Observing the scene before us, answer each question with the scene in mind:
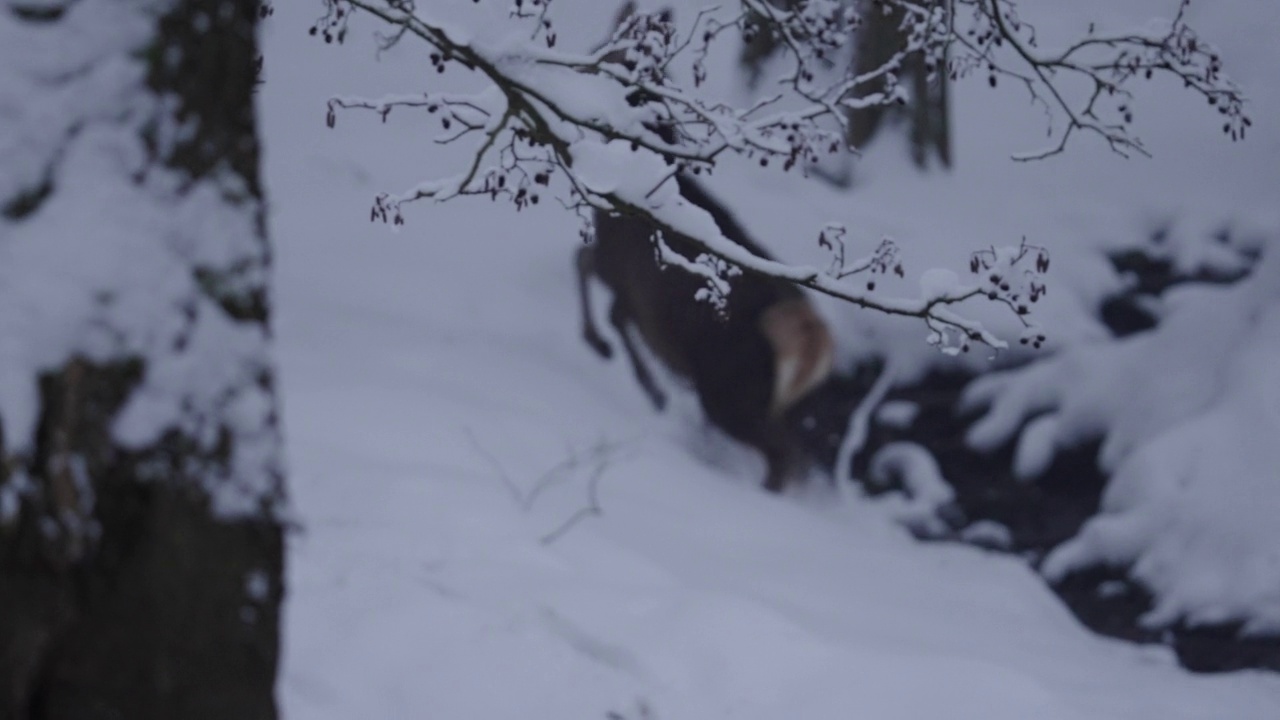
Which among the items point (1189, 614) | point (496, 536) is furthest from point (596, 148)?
point (1189, 614)

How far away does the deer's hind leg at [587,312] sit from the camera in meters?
8.26

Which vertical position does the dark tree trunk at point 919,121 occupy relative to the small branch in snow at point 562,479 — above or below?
above

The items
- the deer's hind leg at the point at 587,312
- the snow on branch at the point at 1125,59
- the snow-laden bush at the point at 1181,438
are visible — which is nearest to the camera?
the snow on branch at the point at 1125,59

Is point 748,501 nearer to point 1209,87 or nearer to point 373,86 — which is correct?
point 373,86

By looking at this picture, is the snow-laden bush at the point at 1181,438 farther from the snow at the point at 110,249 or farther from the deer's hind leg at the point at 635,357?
the snow at the point at 110,249

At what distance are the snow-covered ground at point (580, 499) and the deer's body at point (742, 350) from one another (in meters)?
0.21

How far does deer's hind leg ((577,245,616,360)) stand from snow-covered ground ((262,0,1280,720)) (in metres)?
0.09

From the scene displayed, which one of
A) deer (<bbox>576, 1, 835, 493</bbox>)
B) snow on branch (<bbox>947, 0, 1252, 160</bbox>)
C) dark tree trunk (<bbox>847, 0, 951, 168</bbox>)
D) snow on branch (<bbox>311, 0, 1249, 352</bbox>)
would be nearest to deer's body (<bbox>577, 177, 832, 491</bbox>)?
deer (<bbox>576, 1, 835, 493</bbox>)

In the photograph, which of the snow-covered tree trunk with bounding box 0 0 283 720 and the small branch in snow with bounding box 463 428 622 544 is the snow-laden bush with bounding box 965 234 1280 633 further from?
the snow-covered tree trunk with bounding box 0 0 283 720

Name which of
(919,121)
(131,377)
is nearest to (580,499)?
(131,377)

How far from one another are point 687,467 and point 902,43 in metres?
3.61

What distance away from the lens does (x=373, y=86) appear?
6.60m

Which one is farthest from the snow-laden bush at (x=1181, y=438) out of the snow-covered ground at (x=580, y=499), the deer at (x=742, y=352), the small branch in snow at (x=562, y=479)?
the small branch in snow at (x=562, y=479)

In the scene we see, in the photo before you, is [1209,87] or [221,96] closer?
[221,96]
